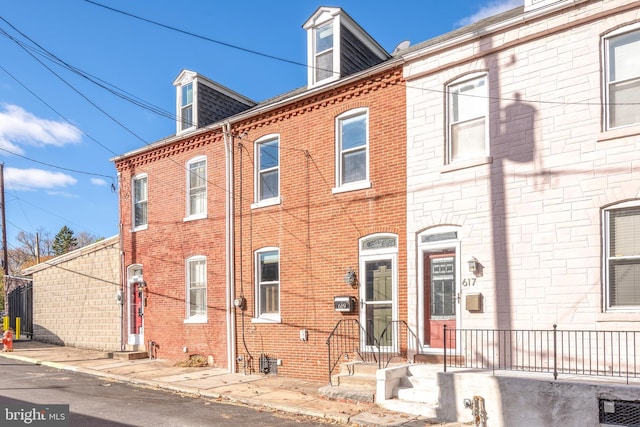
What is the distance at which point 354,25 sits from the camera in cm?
1345

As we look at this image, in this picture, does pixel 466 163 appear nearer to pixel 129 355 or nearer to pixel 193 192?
pixel 193 192

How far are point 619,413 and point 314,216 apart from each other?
7.26m

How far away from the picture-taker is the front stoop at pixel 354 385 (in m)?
9.58

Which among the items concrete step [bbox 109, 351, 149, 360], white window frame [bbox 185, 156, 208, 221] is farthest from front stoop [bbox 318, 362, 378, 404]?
concrete step [bbox 109, 351, 149, 360]

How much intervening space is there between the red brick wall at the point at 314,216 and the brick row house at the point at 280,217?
30 mm

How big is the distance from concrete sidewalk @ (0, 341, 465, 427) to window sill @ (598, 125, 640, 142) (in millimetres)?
5210

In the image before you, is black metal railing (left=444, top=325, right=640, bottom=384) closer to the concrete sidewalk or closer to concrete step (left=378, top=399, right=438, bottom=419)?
concrete step (left=378, top=399, right=438, bottom=419)

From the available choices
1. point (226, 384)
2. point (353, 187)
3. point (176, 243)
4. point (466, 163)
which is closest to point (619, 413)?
point (466, 163)

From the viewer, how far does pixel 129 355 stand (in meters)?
16.0

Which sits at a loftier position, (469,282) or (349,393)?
(469,282)

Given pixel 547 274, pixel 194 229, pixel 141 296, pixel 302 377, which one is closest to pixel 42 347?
pixel 141 296

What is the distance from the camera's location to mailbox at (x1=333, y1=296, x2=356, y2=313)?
37.5 ft

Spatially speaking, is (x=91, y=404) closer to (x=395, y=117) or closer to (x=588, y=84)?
(x=395, y=117)

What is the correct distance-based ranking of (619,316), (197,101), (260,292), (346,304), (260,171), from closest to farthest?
(619,316), (346,304), (260,292), (260,171), (197,101)
